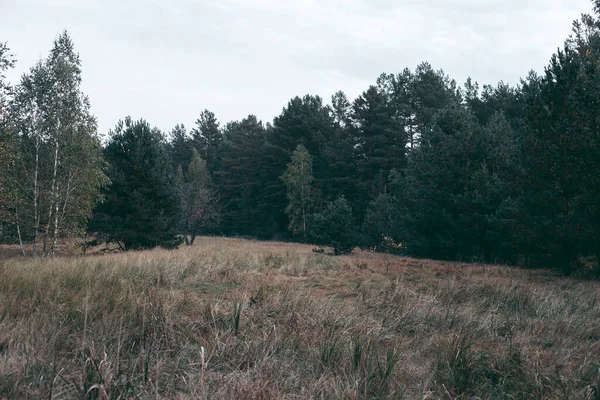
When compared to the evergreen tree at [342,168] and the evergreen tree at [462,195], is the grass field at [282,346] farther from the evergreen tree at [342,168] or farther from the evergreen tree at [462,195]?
the evergreen tree at [342,168]

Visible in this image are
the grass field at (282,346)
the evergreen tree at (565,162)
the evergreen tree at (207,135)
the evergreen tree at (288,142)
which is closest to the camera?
the grass field at (282,346)

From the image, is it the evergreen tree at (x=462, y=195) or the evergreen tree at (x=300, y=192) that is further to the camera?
the evergreen tree at (x=300, y=192)

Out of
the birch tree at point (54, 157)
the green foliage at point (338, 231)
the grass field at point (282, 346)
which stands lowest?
the grass field at point (282, 346)

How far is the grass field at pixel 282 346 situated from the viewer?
3.40m

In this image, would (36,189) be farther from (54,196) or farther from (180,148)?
(180,148)

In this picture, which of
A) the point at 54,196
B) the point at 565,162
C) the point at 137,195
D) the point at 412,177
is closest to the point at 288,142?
the point at 412,177

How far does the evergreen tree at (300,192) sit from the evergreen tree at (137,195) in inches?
846

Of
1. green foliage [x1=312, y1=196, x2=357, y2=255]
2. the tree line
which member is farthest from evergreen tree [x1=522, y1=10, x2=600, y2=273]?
green foliage [x1=312, y1=196, x2=357, y2=255]

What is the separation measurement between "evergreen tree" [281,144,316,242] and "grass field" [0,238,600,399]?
118 feet

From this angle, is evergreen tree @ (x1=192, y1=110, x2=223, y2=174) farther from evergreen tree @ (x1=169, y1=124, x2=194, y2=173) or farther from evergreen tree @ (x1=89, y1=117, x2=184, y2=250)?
evergreen tree @ (x1=89, y1=117, x2=184, y2=250)

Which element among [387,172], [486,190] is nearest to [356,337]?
[486,190]

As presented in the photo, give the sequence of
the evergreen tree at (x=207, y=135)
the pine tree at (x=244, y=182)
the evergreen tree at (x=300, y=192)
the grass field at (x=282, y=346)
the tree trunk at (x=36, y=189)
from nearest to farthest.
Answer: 1. the grass field at (x=282, y=346)
2. the tree trunk at (x=36, y=189)
3. the evergreen tree at (x=300, y=192)
4. the pine tree at (x=244, y=182)
5. the evergreen tree at (x=207, y=135)

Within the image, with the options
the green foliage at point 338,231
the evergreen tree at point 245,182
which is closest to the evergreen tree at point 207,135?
the evergreen tree at point 245,182

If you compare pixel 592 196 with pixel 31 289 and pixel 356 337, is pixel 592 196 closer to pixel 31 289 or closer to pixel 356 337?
pixel 356 337
